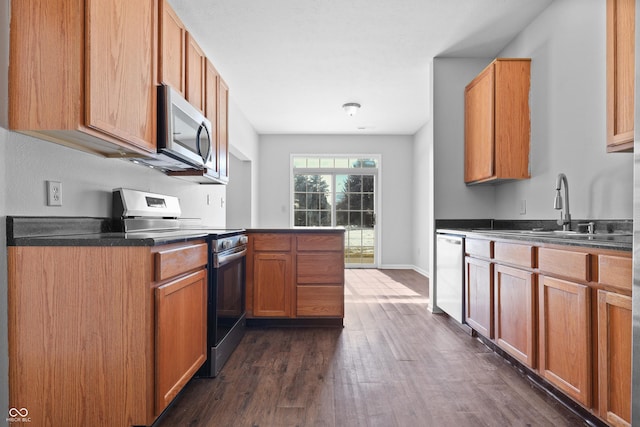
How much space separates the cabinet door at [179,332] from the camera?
5.23 feet

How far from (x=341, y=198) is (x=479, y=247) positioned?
4611 mm

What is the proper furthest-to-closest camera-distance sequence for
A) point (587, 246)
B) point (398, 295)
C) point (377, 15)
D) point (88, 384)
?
1. point (398, 295)
2. point (377, 15)
3. point (587, 246)
4. point (88, 384)

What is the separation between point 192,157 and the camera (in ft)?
8.09

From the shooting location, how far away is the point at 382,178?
712cm

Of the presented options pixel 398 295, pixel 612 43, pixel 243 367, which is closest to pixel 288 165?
pixel 398 295

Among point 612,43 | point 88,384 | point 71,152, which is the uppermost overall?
point 612,43

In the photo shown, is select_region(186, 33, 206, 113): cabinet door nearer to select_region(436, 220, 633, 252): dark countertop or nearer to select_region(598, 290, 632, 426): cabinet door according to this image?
select_region(436, 220, 633, 252): dark countertop

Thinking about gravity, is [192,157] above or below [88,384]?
above

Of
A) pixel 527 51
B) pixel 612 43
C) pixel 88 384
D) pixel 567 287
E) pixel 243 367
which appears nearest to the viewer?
pixel 88 384

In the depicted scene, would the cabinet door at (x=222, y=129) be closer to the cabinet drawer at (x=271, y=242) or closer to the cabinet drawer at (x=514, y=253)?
the cabinet drawer at (x=271, y=242)

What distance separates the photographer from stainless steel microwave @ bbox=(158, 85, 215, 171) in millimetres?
2107

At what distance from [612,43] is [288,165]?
565 centimetres

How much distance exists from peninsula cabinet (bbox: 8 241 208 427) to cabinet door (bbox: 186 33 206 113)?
144 centimetres

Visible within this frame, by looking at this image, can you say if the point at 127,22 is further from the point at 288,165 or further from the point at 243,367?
the point at 288,165
